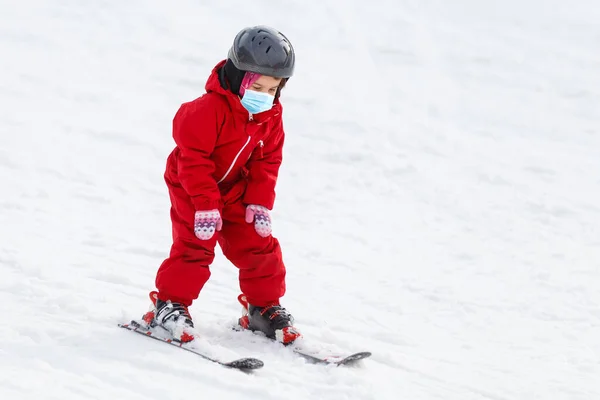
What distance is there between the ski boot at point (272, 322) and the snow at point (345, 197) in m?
0.13

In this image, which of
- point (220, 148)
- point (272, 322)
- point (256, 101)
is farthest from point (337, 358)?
point (256, 101)

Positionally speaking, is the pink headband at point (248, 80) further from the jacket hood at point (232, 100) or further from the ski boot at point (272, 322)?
the ski boot at point (272, 322)

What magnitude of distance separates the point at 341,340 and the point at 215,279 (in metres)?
1.52

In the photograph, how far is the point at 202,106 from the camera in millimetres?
3986

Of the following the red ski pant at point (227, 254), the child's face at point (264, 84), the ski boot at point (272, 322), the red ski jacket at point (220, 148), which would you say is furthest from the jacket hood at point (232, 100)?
the ski boot at point (272, 322)

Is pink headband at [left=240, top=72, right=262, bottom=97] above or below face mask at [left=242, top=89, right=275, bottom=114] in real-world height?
above

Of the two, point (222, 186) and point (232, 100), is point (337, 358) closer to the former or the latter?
point (222, 186)

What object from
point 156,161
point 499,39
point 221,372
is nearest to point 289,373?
point 221,372

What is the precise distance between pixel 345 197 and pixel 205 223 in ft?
13.1

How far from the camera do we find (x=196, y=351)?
12.9 feet

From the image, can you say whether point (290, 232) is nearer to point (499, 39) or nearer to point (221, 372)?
point (221, 372)

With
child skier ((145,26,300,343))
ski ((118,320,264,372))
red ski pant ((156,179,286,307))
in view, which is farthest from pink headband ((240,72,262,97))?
ski ((118,320,264,372))

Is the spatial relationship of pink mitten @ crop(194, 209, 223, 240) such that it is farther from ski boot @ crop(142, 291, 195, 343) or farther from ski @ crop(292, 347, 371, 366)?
ski @ crop(292, 347, 371, 366)

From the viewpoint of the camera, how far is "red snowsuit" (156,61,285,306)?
398cm
